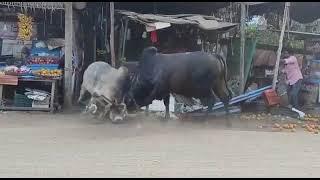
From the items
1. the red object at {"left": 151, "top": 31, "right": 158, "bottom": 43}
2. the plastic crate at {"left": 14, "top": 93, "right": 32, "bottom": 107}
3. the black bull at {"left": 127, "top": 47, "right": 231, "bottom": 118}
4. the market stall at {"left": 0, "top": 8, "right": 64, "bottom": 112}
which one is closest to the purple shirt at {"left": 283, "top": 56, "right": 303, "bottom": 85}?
the black bull at {"left": 127, "top": 47, "right": 231, "bottom": 118}

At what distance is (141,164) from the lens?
7.14 meters

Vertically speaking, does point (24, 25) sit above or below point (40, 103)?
above

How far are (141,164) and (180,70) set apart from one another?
434 centimetres

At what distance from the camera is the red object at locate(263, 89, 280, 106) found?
1265cm

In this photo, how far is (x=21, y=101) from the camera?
12242 millimetres

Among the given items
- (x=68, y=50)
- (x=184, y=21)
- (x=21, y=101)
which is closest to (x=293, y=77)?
(x=184, y=21)

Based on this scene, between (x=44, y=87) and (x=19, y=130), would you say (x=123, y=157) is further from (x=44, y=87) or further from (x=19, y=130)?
(x=44, y=87)

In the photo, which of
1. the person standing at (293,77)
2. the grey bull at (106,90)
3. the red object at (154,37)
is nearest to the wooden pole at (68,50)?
the grey bull at (106,90)

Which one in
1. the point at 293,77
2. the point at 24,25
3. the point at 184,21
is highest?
the point at 184,21

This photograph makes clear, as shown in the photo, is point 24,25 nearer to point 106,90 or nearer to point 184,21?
point 106,90

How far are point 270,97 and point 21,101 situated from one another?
6.02 m

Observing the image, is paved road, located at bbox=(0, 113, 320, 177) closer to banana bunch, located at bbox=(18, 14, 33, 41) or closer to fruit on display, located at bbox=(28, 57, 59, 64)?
fruit on display, located at bbox=(28, 57, 59, 64)

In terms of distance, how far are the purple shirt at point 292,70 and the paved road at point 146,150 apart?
8.89 ft

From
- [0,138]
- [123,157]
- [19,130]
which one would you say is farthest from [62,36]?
[123,157]
